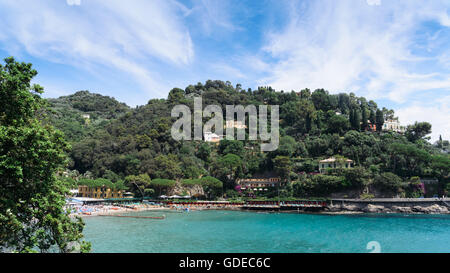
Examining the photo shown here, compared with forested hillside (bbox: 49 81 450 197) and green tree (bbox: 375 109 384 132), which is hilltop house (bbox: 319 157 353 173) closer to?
forested hillside (bbox: 49 81 450 197)

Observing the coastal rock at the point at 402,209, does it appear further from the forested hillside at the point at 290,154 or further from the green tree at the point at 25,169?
the green tree at the point at 25,169

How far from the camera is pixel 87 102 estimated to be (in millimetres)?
151125

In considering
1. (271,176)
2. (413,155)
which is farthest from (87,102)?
(413,155)

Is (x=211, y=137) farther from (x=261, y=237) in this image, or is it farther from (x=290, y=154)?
(x=261, y=237)

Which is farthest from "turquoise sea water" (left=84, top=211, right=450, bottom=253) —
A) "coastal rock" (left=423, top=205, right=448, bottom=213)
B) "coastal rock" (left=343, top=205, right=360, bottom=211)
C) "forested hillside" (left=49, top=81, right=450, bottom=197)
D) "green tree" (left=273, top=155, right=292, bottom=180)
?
"green tree" (left=273, top=155, right=292, bottom=180)

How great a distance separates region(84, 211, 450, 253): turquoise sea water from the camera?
23.6 metres

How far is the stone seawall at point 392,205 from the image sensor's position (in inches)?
1959

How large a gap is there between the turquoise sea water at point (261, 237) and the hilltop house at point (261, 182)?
85.6 ft

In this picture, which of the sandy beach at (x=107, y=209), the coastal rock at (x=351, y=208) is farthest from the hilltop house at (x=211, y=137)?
the coastal rock at (x=351, y=208)

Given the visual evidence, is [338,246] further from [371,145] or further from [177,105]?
[177,105]

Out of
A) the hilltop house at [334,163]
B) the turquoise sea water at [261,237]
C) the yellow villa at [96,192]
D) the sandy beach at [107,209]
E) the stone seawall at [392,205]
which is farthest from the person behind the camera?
the yellow villa at [96,192]

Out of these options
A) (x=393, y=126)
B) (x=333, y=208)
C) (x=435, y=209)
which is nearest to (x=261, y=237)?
(x=333, y=208)
